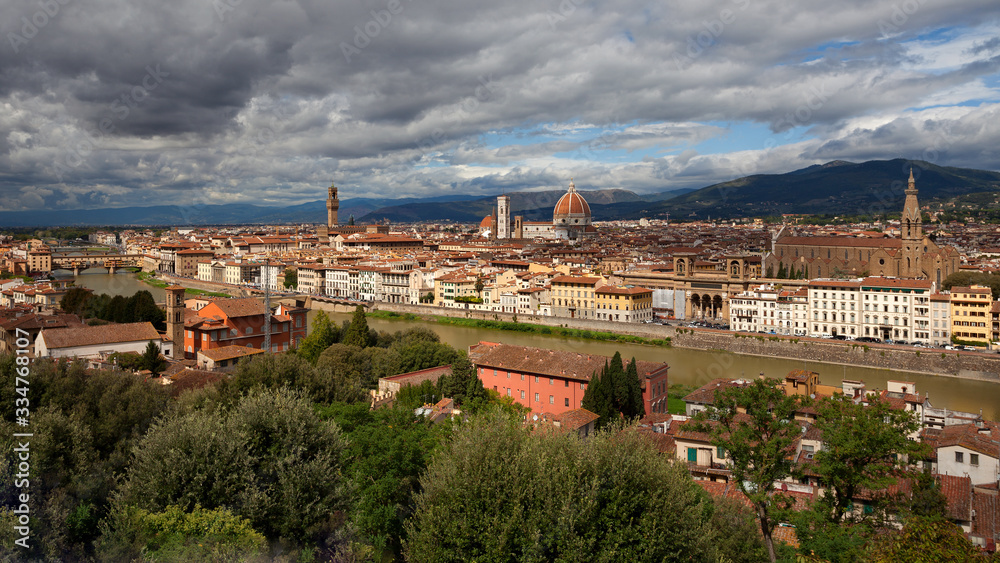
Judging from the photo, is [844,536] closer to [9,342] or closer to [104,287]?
[9,342]

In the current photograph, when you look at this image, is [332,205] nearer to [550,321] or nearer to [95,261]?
[95,261]

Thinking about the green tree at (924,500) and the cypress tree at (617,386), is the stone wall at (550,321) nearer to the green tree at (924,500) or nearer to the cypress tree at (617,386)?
the cypress tree at (617,386)

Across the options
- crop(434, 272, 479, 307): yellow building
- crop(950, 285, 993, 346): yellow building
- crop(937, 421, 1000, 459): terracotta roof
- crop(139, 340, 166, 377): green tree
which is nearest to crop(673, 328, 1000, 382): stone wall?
crop(950, 285, 993, 346): yellow building

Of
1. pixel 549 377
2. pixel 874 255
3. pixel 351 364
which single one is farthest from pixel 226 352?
pixel 874 255

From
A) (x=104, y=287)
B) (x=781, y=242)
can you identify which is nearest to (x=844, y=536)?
(x=781, y=242)

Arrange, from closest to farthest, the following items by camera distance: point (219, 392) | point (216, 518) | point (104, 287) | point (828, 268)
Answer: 1. point (216, 518)
2. point (219, 392)
3. point (828, 268)
4. point (104, 287)

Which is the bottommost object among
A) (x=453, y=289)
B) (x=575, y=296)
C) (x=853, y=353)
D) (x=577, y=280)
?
(x=853, y=353)

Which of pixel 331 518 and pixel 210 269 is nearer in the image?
pixel 331 518
